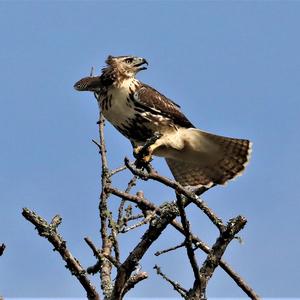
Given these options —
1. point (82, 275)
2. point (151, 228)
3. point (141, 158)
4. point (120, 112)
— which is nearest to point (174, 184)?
point (151, 228)

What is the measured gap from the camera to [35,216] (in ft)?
18.7

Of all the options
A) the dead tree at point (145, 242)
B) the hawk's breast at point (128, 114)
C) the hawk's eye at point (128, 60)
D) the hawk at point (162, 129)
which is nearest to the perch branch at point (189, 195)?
the dead tree at point (145, 242)

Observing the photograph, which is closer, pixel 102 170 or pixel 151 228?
pixel 151 228

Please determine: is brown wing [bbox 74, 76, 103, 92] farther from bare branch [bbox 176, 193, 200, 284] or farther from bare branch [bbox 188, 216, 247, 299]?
bare branch [bbox 188, 216, 247, 299]

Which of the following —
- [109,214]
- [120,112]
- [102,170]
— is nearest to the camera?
[109,214]

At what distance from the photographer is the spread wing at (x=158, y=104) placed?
8.98 m

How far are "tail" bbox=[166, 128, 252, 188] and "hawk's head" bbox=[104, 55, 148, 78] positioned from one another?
1149 mm

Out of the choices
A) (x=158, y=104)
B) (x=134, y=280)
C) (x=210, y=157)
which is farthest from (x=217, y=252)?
(x=210, y=157)

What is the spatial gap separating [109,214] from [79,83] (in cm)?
341

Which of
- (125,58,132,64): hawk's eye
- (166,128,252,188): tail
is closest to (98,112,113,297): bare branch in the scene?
(125,58,132,64): hawk's eye

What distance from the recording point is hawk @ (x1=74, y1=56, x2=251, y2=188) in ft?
29.2

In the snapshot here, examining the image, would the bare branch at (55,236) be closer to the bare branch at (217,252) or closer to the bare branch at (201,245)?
the bare branch at (201,245)

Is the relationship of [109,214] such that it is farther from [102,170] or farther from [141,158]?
[141,158]

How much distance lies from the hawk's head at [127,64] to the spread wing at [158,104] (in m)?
0.28
